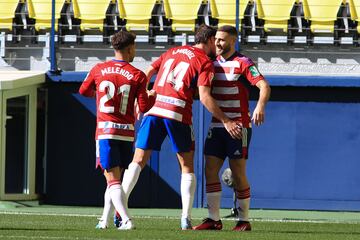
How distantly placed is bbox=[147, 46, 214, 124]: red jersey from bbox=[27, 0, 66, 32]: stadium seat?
31.6 feet

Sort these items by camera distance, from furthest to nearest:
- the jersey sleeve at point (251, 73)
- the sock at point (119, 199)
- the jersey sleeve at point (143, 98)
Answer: the jersey sleeve at point (251, 73) → the jersey sleeve at point (143, 98) → the sock at point (119, 199)

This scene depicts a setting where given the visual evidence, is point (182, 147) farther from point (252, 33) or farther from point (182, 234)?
point (252, 33)

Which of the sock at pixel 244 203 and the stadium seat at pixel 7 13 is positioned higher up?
the stadium seat at pixel 7 13

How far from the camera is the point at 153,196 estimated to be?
1605 cm

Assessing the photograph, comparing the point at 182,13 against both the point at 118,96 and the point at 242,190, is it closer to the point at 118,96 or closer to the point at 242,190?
the point at 242,190

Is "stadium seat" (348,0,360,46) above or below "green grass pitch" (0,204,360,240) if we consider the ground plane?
above

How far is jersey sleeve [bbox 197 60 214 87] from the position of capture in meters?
9.12

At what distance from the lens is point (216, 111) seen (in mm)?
9109

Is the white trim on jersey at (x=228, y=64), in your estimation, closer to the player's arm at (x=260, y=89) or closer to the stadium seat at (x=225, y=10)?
the player's arm at (x=260, y=89)

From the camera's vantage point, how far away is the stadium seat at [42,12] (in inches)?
740

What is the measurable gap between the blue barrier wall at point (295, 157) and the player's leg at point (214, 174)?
6.15 meters

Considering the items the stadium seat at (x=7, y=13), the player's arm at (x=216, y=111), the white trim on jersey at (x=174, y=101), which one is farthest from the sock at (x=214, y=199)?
the stadium seat at (x=7, y=13)

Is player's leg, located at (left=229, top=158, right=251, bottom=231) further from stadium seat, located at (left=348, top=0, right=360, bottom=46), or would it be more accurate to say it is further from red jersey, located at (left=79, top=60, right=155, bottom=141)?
stadium seat, located at (left=348, top=0, right=360, bottom=46)

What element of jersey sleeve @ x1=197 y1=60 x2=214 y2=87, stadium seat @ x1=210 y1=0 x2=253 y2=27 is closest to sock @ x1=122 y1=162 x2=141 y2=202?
jersey sleeve @ x1=197 y1=60 x2=214 y2=87
